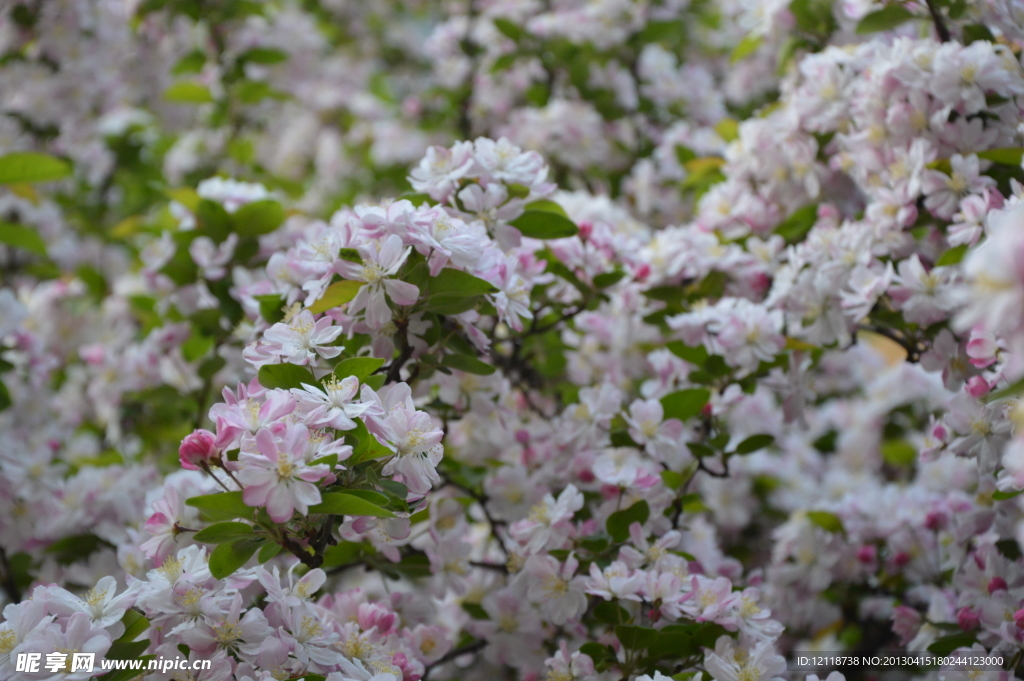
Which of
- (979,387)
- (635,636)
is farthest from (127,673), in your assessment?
(979,387)

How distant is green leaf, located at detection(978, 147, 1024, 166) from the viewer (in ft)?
3.92

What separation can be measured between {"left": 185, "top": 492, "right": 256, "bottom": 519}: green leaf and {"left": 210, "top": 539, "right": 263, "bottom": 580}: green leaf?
63 mm

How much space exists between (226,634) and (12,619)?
9.4 inches

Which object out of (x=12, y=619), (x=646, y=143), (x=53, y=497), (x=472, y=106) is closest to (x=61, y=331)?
(x=53, y=497)

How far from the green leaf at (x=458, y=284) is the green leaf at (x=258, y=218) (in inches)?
28.6

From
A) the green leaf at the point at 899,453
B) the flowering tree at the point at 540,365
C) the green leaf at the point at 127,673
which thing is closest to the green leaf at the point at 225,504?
the flowering tree at the point at 540,365

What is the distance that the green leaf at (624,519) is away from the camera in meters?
1.20

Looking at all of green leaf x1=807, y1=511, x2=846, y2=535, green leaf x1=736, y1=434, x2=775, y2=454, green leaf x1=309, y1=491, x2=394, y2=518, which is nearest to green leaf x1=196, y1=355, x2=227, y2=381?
green leaf x1=309, y1=491, x2=394, y2=518

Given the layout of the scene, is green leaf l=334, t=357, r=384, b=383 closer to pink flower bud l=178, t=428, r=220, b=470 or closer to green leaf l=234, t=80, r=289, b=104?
pink flower bud l=178, t=428, r=220, b=470

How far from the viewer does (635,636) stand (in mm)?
1055

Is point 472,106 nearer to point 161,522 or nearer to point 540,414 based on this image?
point 540,414

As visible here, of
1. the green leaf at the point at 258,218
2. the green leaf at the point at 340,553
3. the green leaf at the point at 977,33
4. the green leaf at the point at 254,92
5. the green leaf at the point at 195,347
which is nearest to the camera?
the green leaf at the point at 340,553

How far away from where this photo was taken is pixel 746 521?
2301 mm

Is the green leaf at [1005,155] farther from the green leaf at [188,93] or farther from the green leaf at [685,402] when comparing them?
the green leaf at [188,93]
